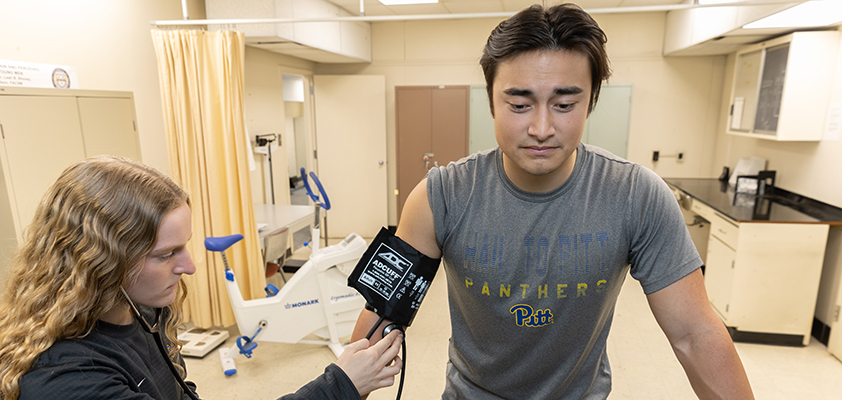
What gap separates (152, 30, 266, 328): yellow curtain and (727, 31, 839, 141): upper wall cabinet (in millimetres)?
3510

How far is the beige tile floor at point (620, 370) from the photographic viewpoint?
249 centimetres

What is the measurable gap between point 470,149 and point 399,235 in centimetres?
407

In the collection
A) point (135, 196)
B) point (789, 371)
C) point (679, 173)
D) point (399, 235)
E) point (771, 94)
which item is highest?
point (771, 94)

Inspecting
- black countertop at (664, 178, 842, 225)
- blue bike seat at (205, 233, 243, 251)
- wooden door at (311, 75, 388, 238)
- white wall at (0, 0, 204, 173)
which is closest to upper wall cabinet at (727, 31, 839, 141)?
black countertop at (664, 178, 842, 225)

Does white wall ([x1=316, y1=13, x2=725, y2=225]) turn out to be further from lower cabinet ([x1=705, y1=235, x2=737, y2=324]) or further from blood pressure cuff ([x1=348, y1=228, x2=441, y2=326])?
blood pressure cuff ([x1=348, y1=228, x2=441, y2=326])

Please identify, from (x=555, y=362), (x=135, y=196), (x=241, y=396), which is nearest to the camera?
(x=135, y=196)

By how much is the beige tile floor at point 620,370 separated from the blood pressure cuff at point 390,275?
1.72 meters

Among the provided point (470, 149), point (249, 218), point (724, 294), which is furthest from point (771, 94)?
point (249, 218)

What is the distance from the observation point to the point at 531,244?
938mm

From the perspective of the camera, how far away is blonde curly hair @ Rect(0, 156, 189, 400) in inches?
30.9

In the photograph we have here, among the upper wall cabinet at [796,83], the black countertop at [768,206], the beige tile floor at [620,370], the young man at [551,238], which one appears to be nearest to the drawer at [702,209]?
the black countertop at [768,206]

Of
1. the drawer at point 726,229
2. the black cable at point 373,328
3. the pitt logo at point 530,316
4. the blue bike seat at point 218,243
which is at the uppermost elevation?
the pitt logo at point 530,316

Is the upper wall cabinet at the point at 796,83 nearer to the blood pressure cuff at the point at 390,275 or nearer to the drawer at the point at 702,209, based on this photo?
the drawer at the point at 702,209

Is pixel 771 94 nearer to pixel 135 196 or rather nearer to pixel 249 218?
pixel 249 218
